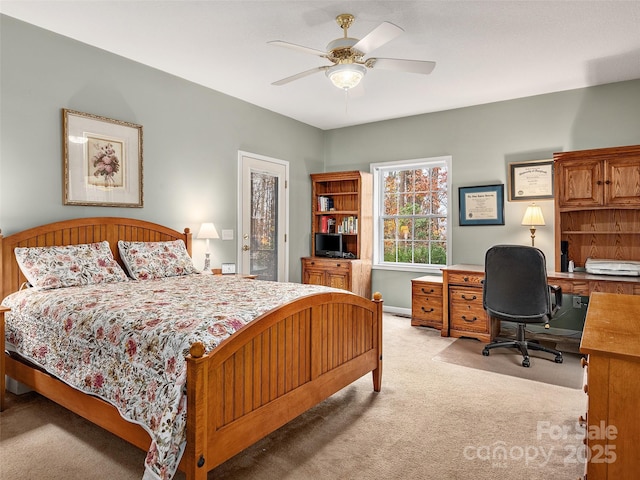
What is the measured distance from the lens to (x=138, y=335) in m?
1.84

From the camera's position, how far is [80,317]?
216 cm

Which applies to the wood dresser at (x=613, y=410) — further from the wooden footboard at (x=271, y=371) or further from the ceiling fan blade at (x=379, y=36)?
the ceiling fan blade at (x=379, y=36)

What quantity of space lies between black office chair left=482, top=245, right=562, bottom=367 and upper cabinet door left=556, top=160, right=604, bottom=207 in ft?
3.51

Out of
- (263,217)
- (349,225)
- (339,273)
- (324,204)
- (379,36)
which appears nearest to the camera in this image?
(379,36)

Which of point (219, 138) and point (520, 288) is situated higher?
point (219, 138)

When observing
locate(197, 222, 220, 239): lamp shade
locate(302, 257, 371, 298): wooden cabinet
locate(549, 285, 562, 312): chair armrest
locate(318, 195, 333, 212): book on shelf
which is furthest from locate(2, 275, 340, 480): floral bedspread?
locate(318, 195, 333, 212): book on shelf

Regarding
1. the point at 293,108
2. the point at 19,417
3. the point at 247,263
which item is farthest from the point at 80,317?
the point at 293,108

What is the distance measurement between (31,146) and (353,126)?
4128 millimetres

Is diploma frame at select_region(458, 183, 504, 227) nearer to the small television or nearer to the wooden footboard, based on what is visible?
the small television

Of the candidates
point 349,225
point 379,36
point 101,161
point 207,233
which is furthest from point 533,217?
point 101,161

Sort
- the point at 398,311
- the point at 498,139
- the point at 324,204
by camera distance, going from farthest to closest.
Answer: the point at 324,204, the point at 398,311, the point at 498,139

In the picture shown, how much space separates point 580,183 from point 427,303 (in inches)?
78.8

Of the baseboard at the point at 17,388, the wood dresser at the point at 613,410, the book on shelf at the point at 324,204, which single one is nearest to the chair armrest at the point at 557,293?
the wood dresser at the point at 613,410

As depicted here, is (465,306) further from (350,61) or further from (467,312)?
(350,61)
